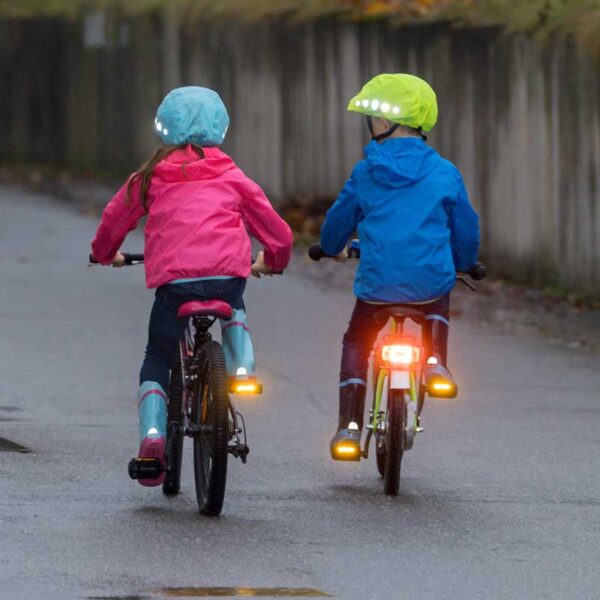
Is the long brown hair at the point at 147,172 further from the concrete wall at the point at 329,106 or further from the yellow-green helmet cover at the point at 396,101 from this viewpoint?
the concrete wall at the point at 329,106

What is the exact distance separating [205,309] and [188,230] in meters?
0.33

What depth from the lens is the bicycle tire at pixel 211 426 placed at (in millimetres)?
7723

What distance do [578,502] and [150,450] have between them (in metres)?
1.82

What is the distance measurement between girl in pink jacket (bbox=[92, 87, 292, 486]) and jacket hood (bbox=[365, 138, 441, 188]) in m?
0.55

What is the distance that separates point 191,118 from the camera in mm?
7969

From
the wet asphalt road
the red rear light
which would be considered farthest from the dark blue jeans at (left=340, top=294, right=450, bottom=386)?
the wet asphalt road

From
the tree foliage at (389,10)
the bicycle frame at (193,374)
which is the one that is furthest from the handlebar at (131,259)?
the tree foliage at (389,10)

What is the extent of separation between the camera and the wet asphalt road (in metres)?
6.95

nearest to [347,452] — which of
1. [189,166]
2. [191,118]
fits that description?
[189,166]

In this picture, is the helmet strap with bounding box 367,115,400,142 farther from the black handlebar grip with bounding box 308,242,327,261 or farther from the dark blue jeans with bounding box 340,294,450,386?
the dark blue jeans with bounding box 340,294,450,386

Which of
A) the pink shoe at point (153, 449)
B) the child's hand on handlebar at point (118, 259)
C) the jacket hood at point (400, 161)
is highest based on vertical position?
the jacket hood at point (400, 161)

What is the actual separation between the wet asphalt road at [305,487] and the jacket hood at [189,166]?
51.7 inches

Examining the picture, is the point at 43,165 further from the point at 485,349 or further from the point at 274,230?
the point at 274,230

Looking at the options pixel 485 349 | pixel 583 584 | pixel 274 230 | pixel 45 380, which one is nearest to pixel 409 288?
pixel 274 230
